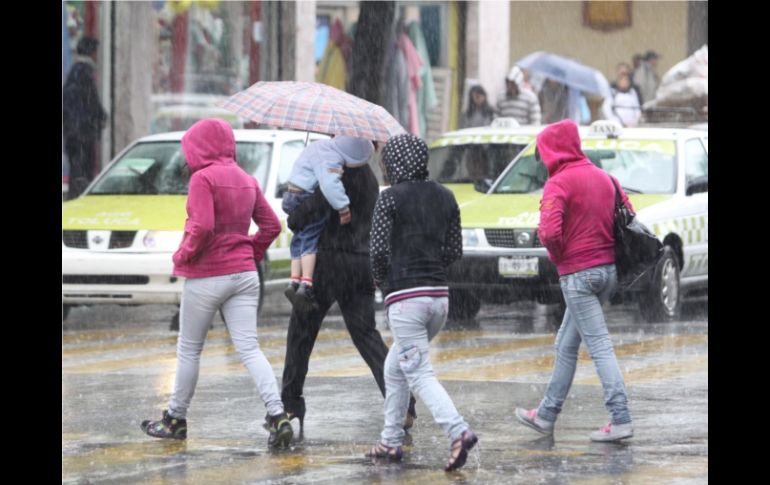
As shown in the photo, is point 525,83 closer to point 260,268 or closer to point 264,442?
point 260,268

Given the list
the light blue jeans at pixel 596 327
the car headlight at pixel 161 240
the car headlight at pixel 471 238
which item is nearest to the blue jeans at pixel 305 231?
the light blue jeans at pixel 596 327

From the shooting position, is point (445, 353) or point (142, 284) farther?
point (142, 284)

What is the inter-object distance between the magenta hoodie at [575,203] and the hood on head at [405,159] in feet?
2.58

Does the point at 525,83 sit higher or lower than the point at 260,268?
higher

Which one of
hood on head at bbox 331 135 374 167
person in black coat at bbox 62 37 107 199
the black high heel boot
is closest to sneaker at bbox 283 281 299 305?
the black high heel boot

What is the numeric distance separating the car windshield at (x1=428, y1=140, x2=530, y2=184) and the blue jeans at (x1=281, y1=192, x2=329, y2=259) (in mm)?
8362

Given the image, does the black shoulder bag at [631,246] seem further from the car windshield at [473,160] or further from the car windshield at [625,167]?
the car windshield at [473,160]

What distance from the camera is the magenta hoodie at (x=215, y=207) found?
855cm

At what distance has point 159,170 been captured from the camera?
1627 cm

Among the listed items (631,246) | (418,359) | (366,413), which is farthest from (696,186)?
(418,359)

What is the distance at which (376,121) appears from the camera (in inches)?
357

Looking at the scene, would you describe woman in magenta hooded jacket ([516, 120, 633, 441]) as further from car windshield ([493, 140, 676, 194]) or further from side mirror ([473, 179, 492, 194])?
side mirror ([473, 179, 492, 194])
